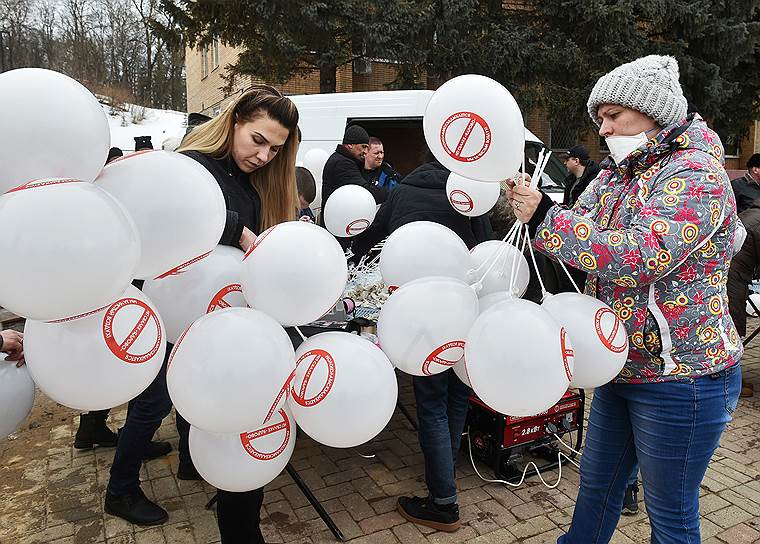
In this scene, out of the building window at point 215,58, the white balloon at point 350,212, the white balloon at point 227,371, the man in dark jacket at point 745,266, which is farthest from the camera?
the building window at point 215,58

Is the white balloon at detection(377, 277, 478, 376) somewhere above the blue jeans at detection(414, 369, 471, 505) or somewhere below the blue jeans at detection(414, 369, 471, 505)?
above

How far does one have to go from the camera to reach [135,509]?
2762 mm

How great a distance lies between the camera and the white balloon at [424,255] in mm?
2070

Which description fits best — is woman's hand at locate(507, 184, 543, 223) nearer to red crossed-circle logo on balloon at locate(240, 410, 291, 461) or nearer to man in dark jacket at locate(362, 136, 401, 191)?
red crossed-circle logo on balloon at locate(240, 410, 291, 461)

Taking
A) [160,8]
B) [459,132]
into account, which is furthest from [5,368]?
[160,8]

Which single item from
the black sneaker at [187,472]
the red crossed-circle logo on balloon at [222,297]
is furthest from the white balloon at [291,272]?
the black sneaker at [187,472]

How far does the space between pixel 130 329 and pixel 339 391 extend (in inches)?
23.9

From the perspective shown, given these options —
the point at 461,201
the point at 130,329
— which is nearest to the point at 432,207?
the point at 461,201

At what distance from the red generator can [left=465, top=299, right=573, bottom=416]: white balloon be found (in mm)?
1535

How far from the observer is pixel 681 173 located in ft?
5.35

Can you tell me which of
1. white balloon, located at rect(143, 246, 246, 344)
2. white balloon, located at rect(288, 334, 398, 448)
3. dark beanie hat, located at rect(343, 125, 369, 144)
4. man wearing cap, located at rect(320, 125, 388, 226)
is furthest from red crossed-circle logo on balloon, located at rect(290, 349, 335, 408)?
dark beanie hat, located at rect(343, 125, 369, 144)

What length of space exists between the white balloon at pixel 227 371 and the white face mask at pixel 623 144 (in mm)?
1176

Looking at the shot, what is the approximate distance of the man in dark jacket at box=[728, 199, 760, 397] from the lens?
13.8ft

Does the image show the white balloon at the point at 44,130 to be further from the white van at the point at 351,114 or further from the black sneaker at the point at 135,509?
the white van at the point at 351,114
